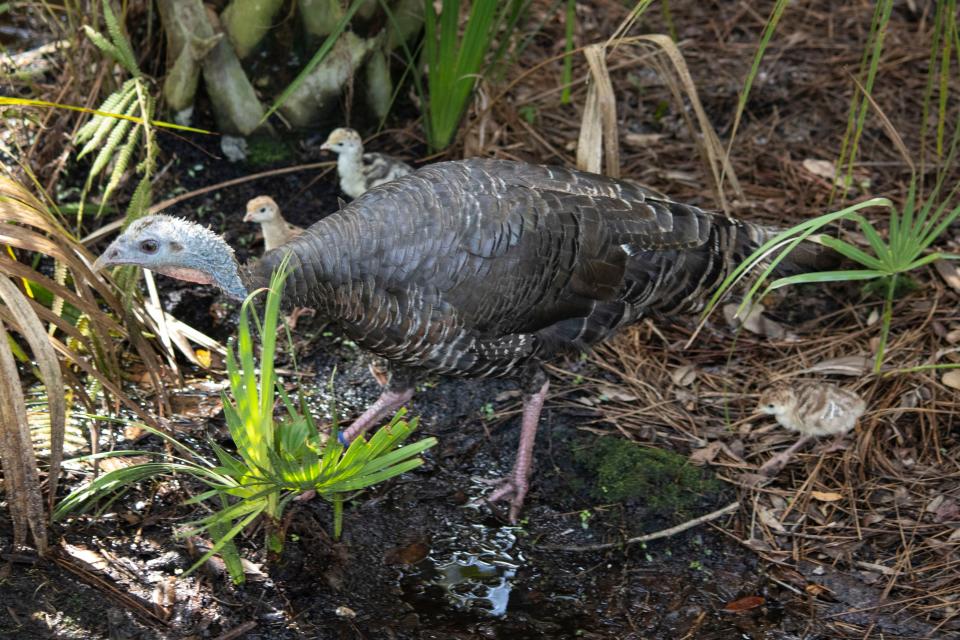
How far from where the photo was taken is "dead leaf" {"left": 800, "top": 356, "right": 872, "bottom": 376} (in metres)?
5.12

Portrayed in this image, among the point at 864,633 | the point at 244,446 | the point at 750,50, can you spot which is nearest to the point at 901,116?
the point at 750,50

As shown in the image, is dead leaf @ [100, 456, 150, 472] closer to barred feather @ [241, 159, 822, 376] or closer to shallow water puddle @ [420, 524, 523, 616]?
barred feather @ [241, 159, 822, 376]

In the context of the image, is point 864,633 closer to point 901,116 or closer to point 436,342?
point 436,342

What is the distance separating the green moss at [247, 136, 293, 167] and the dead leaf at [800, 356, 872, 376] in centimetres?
320

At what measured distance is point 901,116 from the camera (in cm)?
654

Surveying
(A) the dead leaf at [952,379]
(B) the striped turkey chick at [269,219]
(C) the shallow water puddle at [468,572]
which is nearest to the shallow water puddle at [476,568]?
(C) the shallow water puddle at [468,572]

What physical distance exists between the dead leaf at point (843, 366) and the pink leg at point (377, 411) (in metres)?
2.05

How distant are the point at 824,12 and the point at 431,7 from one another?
3.49 metres

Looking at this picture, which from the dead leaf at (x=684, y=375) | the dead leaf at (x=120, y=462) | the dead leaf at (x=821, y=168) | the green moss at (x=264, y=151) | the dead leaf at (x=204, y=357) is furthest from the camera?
the dead leaf at (x=821, y=168)

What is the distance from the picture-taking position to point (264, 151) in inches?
236

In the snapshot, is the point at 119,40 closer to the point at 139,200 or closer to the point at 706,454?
the point at 139,200

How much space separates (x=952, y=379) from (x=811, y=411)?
831 mm

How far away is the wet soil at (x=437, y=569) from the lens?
378cm

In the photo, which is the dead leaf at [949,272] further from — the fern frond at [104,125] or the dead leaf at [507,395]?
the fern frond at [104,125]
